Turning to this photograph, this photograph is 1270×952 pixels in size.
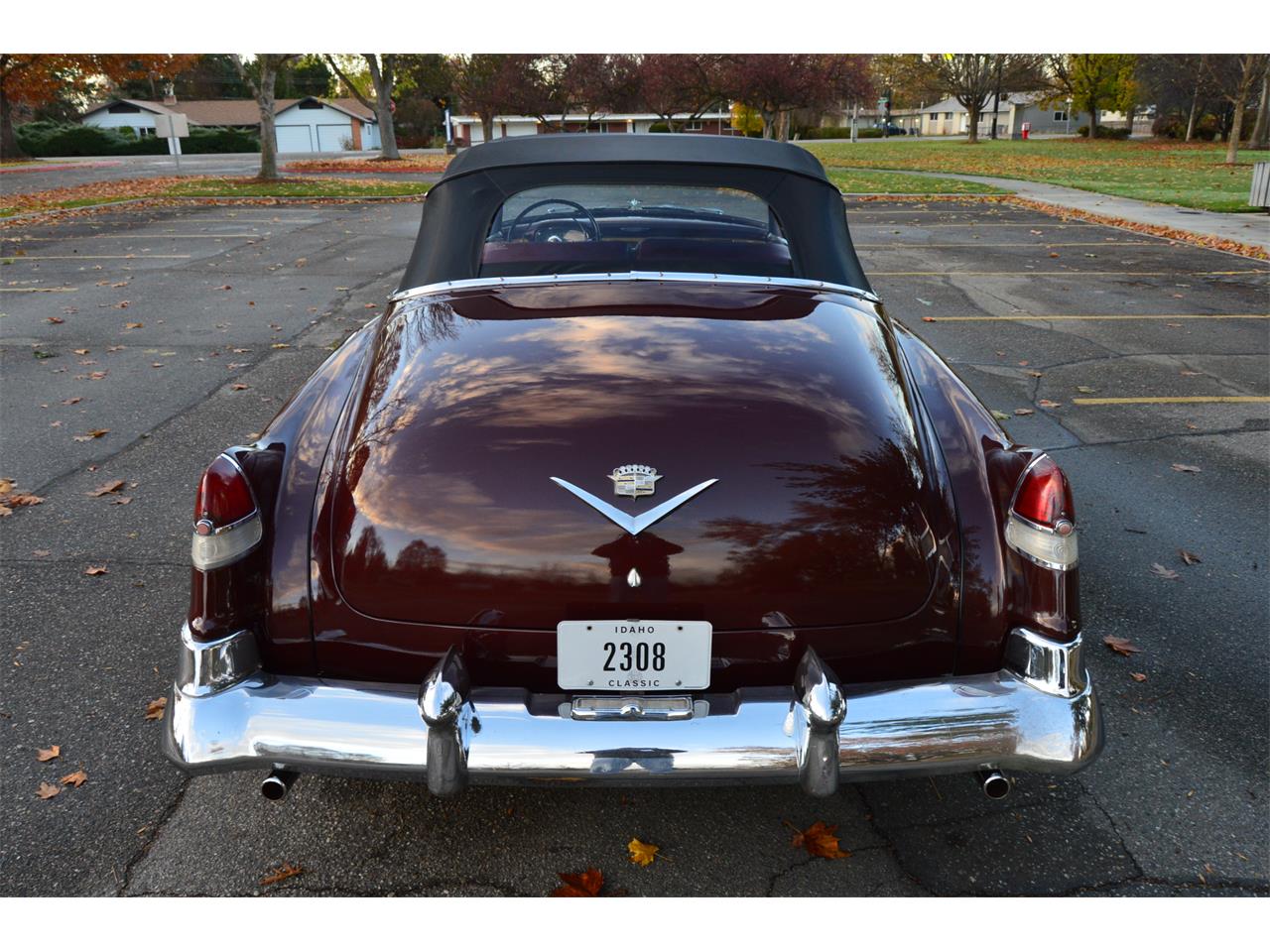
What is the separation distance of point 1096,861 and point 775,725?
40.3 inches

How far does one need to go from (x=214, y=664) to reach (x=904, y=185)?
79.2 ft

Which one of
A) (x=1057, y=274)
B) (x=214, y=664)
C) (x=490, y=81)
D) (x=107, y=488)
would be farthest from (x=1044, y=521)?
(x=490, y=81)

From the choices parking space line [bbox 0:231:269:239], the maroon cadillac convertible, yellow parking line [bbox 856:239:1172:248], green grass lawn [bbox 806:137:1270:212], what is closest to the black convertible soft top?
the maroon cadillac convertible

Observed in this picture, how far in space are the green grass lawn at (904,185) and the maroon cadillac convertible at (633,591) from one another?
829 inches

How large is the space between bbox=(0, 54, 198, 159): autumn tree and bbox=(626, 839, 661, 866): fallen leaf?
39.7 metres

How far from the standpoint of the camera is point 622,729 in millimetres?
2125

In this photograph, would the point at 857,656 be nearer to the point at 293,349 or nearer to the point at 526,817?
the point at 526,817

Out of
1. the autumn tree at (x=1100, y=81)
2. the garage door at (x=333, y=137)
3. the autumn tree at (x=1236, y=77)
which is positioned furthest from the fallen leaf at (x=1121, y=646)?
the garage door at (x=333, y=137)

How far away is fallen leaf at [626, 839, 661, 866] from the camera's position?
249 centimetres

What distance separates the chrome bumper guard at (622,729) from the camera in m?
2.09

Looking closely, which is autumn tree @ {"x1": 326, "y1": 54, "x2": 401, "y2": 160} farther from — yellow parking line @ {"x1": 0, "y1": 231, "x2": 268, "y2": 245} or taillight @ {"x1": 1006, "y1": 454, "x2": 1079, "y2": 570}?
taillight @ {"x1": 1006, "y1": 454, "x2": 1079, "y2": 570}

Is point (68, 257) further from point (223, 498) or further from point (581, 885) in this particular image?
point (581, 885)

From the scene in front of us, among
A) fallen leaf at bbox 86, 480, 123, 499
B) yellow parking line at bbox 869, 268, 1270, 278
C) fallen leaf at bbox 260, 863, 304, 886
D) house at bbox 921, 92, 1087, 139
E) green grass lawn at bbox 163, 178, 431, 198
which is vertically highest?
house at bbox 921, 92, 1087, 139

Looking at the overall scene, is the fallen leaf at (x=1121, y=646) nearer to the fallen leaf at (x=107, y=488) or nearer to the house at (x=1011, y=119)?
the fallen leaf at (x=107, y=488)
